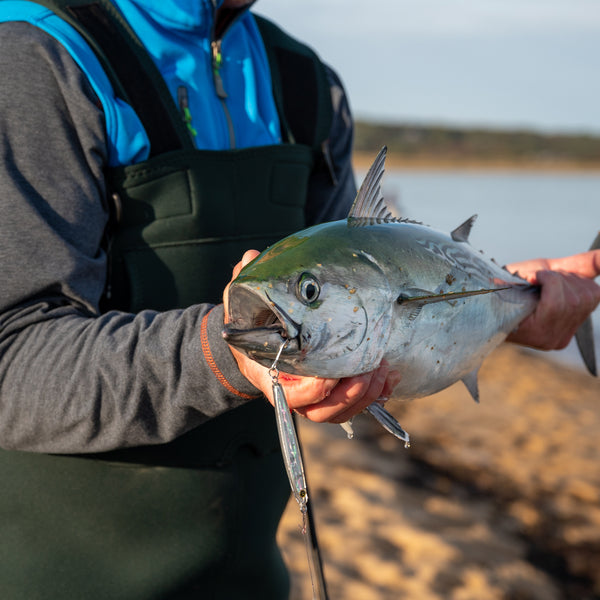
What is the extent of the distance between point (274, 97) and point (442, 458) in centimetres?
540

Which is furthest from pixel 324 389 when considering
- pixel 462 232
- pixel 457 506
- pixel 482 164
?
pixel 482 164

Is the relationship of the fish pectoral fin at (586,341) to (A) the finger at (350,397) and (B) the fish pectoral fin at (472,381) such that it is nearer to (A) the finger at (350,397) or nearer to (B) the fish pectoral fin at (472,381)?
(B) the fish pectoral fin at (472,381)

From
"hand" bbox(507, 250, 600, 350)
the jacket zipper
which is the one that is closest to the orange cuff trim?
the jacket zipper

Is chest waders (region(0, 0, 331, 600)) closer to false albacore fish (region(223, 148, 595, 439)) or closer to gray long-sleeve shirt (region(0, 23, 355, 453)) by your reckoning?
gray long-sleeve shirt (region(0, 23, 355, 453))

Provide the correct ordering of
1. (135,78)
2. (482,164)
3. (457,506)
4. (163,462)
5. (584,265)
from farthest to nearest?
(482,164) → (457,506) → (584,265) → (163,462) → (135,78)

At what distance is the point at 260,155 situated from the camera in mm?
2416

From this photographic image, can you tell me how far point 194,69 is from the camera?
7.70ft

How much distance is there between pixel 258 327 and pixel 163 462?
1.01m

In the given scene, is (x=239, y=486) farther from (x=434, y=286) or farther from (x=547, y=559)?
(x=547, y=559)

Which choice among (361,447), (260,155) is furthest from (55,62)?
(361,447)

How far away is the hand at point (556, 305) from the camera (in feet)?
8.08

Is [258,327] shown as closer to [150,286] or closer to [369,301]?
[369,301]

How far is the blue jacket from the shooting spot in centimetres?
198

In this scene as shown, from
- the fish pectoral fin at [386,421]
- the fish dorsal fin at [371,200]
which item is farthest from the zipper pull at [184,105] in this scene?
the fish pectoral fin at [386,421]
